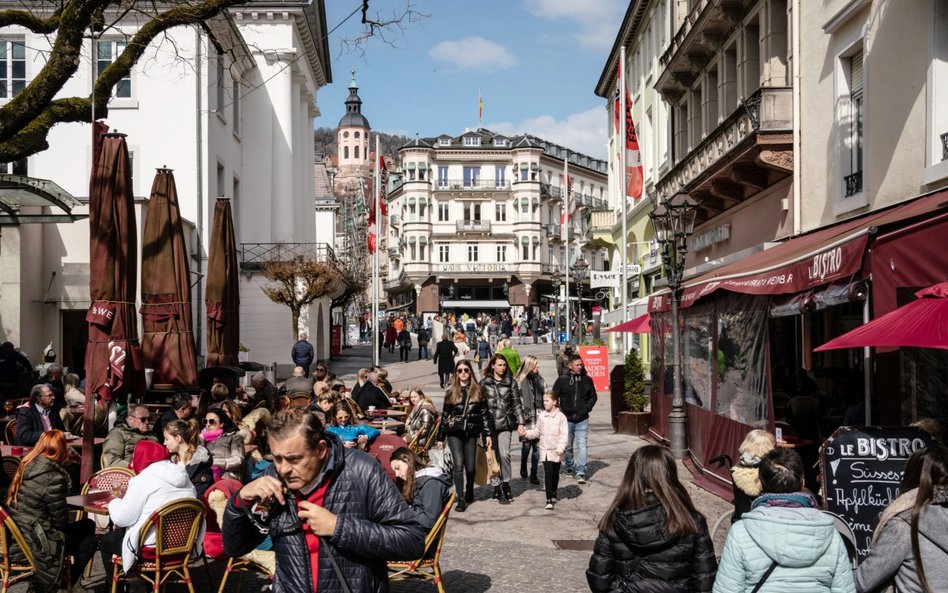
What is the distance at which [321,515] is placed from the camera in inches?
126

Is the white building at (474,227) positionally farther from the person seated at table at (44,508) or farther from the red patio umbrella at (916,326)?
the red patio umbrella at (916,326)

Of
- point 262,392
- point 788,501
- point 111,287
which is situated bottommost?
point 262,392

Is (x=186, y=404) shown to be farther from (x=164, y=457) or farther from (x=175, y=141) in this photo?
(x=175, y=141)

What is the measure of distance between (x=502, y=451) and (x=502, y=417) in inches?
16.6

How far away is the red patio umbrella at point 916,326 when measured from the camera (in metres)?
6.00

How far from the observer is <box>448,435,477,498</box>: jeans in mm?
11062

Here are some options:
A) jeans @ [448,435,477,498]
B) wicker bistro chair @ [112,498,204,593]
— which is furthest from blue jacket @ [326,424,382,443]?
wicker bistro chair @ [112,498,204,593]

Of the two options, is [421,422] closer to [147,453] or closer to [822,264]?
[147,453]

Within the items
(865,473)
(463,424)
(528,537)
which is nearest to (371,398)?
(463,424)

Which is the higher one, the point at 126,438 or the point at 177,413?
the point at 177,413

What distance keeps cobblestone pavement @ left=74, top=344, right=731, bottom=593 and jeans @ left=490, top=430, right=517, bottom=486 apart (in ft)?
0.95

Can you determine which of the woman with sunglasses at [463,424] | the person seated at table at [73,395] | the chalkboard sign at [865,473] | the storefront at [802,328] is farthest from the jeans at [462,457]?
the person seated at table at [73,395]

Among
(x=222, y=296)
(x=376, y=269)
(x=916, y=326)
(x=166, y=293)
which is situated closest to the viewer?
(x=916, y=326)

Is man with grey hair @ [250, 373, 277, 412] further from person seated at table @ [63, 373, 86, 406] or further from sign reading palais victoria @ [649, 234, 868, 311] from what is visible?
sign reading palais victoria @ [649, 234, 868, 311]
